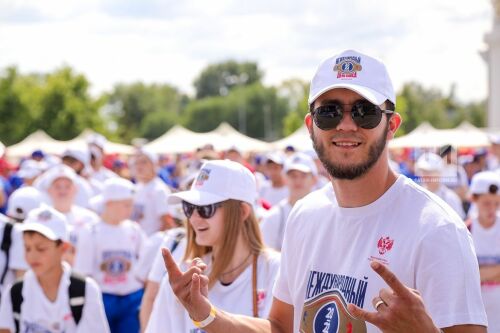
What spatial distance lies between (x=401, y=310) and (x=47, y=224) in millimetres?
3876

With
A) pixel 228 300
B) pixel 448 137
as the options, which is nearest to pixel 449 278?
pixel 228 300

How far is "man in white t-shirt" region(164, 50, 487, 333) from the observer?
7.98 feet

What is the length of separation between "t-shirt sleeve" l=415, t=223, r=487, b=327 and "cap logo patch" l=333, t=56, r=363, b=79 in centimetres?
61

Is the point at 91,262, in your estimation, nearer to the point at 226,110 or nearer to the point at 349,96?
the point at 349,96

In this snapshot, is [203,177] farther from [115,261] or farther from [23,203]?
[23,203]

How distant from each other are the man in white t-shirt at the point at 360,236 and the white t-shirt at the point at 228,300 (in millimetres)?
1023

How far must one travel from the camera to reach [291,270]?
298 centimetres

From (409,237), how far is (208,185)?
205 cm

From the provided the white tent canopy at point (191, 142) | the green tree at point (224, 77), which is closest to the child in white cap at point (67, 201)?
the white tent canopy at point (191, 142)

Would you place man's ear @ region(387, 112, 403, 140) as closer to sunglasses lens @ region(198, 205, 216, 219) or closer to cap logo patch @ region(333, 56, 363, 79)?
cap logo patch @ region(333, 56, 363, 79)

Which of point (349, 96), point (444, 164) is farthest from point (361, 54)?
point (444, 164)

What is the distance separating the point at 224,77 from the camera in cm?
11569

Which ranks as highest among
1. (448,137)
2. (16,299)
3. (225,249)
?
(448,137)

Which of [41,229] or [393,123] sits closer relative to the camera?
[393,123]
